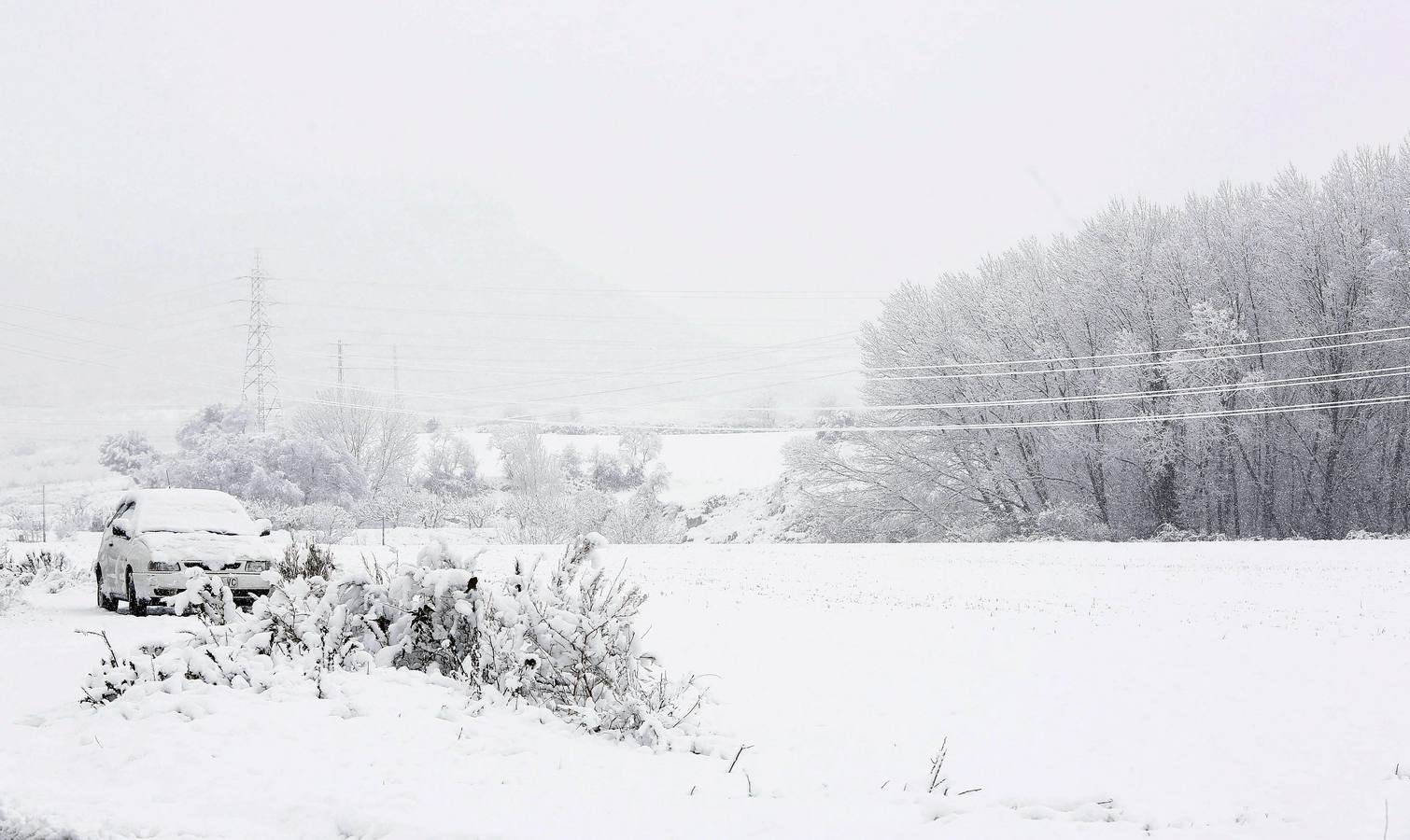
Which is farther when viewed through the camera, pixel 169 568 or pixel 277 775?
pixel 169 568

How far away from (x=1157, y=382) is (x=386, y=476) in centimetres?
4135

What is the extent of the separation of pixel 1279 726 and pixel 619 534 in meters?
38.4

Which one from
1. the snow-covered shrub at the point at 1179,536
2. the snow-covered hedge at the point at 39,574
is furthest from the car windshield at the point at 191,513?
the snow-covered shrub at the point at 1179,536

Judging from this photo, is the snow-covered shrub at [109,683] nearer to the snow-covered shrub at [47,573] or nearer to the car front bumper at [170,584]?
the car front bumper at [170,584]

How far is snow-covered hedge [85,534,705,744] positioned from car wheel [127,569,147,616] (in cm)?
658

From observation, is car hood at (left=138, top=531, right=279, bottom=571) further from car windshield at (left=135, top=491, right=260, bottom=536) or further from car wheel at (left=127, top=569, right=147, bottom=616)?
car wheel at (left=127, top=569, right=147, bottom=616)

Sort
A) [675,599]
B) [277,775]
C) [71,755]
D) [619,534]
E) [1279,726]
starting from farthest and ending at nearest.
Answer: [619,534] → [675,599] → [1279,726] → [71,755] → [277,775]

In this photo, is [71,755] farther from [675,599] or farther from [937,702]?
[675,599]

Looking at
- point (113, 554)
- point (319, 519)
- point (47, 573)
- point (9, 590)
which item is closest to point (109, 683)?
point (113, 554)

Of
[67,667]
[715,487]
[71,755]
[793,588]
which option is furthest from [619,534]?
[71,755]

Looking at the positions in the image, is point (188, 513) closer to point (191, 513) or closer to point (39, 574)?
point (191, 513)

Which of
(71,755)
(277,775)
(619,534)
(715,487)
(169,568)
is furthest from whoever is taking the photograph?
(715,487)

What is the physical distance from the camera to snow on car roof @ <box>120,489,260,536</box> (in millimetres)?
14820

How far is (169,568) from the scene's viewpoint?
1390 centimetres
